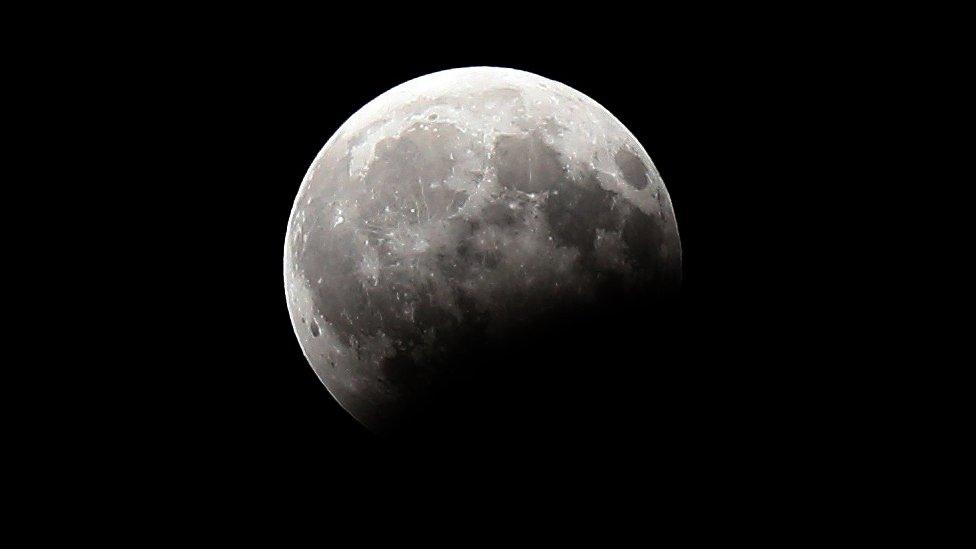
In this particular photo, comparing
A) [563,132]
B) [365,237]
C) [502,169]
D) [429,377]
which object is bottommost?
[429,377]

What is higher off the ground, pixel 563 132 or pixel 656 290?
pixel 563 132

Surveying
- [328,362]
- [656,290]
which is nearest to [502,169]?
[656,290]

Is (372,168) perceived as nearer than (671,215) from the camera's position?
Yes

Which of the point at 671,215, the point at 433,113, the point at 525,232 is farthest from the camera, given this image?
the point at 671,215

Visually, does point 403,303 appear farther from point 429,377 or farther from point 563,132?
point 563,132

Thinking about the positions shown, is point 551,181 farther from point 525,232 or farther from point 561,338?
point 561,338

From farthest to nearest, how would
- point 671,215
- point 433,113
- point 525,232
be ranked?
point 671,215 → point 433,113 → point 525,232
